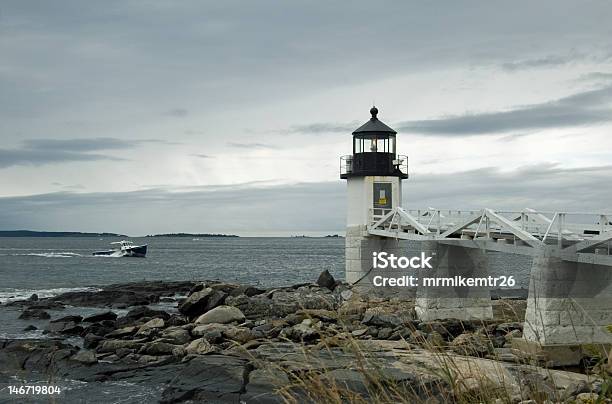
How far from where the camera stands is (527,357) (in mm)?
3143

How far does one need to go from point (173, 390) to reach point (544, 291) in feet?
24.4

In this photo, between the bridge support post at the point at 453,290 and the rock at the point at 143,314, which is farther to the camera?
the rock at the point at 143,314

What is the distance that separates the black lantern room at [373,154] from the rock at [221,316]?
990 centimetres

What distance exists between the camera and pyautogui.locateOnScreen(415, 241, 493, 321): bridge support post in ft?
64.9

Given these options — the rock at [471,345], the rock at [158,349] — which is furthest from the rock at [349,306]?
the rock at [158,349]

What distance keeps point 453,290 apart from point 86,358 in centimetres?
998

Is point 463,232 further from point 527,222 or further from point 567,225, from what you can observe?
point 567,225

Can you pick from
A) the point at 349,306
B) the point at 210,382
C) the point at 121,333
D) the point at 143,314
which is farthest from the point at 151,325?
the point at 349,306

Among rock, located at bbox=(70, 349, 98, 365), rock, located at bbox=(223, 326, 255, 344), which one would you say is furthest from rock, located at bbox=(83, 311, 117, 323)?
rock, located at bbox=(223, 326, 255, 344)

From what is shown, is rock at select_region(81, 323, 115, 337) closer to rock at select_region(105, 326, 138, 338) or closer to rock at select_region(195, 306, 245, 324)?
rock at select_region(105, 326, 138, 338)

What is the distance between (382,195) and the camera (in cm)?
2836

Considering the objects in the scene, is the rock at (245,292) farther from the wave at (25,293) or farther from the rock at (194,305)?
the wave at (25,293)

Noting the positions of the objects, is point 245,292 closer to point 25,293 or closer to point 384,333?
point 384,333

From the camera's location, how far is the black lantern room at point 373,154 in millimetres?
28391
